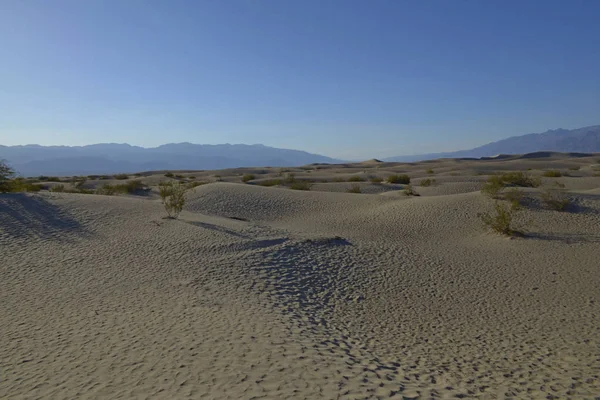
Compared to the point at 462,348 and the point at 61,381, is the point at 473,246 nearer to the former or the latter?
the point at 462,348

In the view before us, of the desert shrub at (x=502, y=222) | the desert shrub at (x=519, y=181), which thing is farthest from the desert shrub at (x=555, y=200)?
the desert shrub at (x=519, y=181)

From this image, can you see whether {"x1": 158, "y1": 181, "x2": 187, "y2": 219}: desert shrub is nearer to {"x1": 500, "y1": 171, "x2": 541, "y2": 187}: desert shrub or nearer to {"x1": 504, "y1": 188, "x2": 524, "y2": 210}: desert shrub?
{"x1": 504, "y1": 188, "x2": 524, "y2": 210}: desert shrub

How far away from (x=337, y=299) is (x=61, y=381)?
4738 mm

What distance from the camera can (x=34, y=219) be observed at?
39.0 ft

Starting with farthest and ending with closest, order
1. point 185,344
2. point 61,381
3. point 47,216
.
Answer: point 47,216 < point 185,344 < point 61,381

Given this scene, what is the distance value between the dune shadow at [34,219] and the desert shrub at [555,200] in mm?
14898

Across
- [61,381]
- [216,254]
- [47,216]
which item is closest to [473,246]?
[216,254]

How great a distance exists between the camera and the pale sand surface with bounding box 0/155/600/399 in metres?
4.48

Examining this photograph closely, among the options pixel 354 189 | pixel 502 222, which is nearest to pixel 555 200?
pixel 502 222

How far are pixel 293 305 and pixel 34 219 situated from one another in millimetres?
9113

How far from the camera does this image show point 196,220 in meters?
13.4

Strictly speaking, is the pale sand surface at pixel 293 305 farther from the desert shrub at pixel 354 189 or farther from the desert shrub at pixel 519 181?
the desert shrub at pixel 354 189

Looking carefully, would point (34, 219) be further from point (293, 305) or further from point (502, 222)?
point (502, 222)

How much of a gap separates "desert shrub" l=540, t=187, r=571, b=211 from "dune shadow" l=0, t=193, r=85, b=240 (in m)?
14.9
